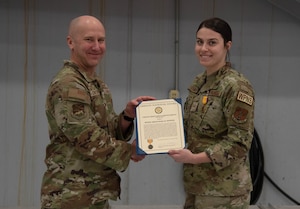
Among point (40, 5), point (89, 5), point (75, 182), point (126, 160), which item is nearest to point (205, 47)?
point (126, 160)

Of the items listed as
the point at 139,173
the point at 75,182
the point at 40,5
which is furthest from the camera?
the point at 139,173

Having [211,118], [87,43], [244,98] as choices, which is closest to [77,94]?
[87,43]

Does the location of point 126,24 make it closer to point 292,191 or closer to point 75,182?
point 75,182

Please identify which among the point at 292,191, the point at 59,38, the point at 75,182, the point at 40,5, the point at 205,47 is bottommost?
the point at 292,191

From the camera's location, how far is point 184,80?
2.83 meters

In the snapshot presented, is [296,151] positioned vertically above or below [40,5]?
below

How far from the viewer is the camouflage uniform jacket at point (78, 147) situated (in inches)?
51.2

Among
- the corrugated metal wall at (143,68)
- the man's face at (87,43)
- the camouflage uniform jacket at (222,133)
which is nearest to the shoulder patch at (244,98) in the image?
the camouflage uniform jacket at (222,133)

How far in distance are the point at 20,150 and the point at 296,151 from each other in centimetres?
244

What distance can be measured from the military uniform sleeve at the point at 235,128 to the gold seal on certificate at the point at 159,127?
159mm

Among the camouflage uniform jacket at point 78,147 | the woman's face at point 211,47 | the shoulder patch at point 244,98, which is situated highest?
the woman's face at point 211,47

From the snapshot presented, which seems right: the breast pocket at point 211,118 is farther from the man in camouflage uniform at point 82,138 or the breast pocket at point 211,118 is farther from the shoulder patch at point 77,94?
the shoulder patch at point 77,94

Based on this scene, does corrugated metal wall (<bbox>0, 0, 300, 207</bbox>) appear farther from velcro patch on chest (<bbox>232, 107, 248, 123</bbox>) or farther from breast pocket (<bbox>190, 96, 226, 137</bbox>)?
velcro patch on chest (<bbox>232, 107, 248, 123</bbox>)

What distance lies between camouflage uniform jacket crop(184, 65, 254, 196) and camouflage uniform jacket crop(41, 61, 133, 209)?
34 centimetres
